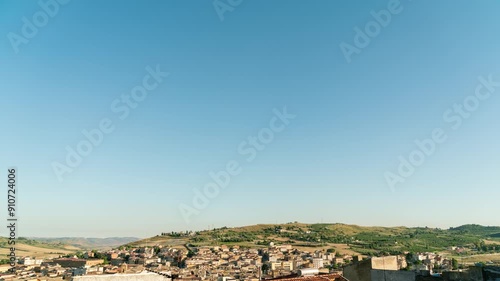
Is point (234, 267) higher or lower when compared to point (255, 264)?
higher

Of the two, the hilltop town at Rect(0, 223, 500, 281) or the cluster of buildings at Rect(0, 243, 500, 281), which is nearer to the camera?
the cluster of buildings at Rect(0, 243, 500, 281)

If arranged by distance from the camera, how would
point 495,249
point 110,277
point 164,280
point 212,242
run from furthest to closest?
point 212,242, point 495,249, point 164,280, point 110,277

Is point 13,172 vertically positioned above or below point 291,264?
above

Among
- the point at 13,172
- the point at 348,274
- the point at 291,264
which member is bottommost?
the point at 291,264

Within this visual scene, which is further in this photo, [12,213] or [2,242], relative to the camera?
[2,242]

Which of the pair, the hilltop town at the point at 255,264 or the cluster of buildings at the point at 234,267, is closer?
the cluster of buildings at the point at 234,267

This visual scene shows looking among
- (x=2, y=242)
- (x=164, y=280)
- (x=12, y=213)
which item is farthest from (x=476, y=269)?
(x=2, y=242)

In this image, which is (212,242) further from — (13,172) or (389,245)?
(13,172)

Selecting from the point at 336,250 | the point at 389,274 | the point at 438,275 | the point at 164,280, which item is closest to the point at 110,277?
the point at 164,280

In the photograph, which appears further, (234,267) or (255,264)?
(255,264)

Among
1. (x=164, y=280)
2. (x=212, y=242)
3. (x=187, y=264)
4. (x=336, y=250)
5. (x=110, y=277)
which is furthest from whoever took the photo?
(x=212, y=242)
